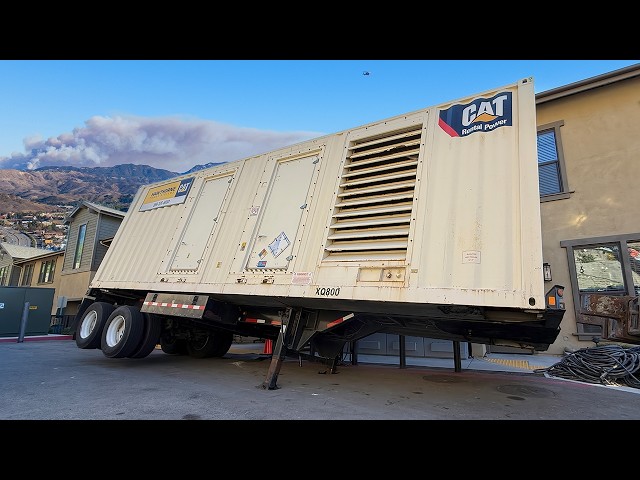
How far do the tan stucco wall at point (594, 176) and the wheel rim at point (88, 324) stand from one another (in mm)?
10284

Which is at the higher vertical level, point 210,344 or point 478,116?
point 478,116

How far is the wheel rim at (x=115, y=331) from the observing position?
7062 millimetres

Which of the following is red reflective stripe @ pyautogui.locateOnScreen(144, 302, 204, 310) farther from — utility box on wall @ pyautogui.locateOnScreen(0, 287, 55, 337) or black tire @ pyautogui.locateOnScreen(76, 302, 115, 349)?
utility box on wall @ pyautogui.locateOnScreen(0, 287, 55, 337)

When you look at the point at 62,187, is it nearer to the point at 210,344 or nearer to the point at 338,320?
the point at 210,344

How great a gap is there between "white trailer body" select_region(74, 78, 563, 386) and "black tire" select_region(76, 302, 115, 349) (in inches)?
28.7

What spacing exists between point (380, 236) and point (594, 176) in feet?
23.9

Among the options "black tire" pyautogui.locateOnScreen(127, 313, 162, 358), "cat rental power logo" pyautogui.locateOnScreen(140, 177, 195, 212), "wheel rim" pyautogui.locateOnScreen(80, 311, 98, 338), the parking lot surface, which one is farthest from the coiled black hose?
"wheel rim" pyautogui.locateOnScreen(80, 311, 98, 338)

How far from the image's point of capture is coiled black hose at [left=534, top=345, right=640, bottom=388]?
595 centimetres

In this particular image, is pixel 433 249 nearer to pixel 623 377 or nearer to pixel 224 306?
pixel 224 306

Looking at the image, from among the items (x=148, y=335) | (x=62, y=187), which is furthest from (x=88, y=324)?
(x=62, y=187)

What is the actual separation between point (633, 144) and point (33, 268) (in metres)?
31.5

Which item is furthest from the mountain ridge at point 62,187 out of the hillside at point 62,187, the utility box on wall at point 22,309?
the utility box on wall at point 22,309

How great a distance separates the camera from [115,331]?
23.5 ft
